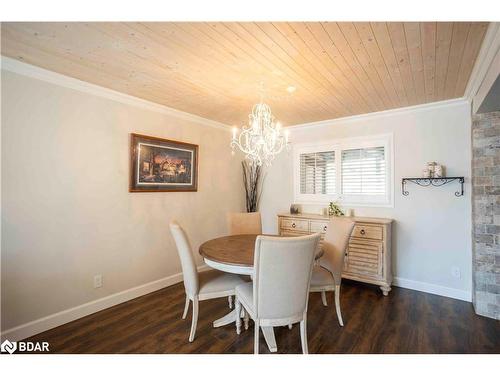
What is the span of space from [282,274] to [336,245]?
107cm

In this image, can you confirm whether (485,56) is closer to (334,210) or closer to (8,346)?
(334,210)

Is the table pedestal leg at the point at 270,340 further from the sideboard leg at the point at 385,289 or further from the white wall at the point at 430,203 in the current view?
the white wall at the point at 430,203

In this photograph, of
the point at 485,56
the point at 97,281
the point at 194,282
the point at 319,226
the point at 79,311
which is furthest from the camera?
the point at 319,226

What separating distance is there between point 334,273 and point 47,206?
109 inches

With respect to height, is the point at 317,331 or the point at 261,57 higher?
the point at 261,57

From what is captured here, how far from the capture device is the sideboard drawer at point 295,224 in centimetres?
364

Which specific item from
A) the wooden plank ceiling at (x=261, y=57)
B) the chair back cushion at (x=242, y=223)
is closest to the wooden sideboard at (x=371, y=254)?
the chair back cushion at (x=242, y=223)

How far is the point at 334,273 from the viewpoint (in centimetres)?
240

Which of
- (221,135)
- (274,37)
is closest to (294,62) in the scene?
(274,37)

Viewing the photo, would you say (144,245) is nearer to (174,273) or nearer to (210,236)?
(174,273)

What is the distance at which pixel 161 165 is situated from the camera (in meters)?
3.20

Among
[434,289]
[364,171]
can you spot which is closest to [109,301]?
[364,171]

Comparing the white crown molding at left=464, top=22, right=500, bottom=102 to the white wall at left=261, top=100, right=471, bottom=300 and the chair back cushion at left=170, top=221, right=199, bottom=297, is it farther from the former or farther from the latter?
the chair back cushion at left=170, top=221, right=199, bottom=297

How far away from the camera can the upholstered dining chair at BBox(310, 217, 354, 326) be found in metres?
2.32
